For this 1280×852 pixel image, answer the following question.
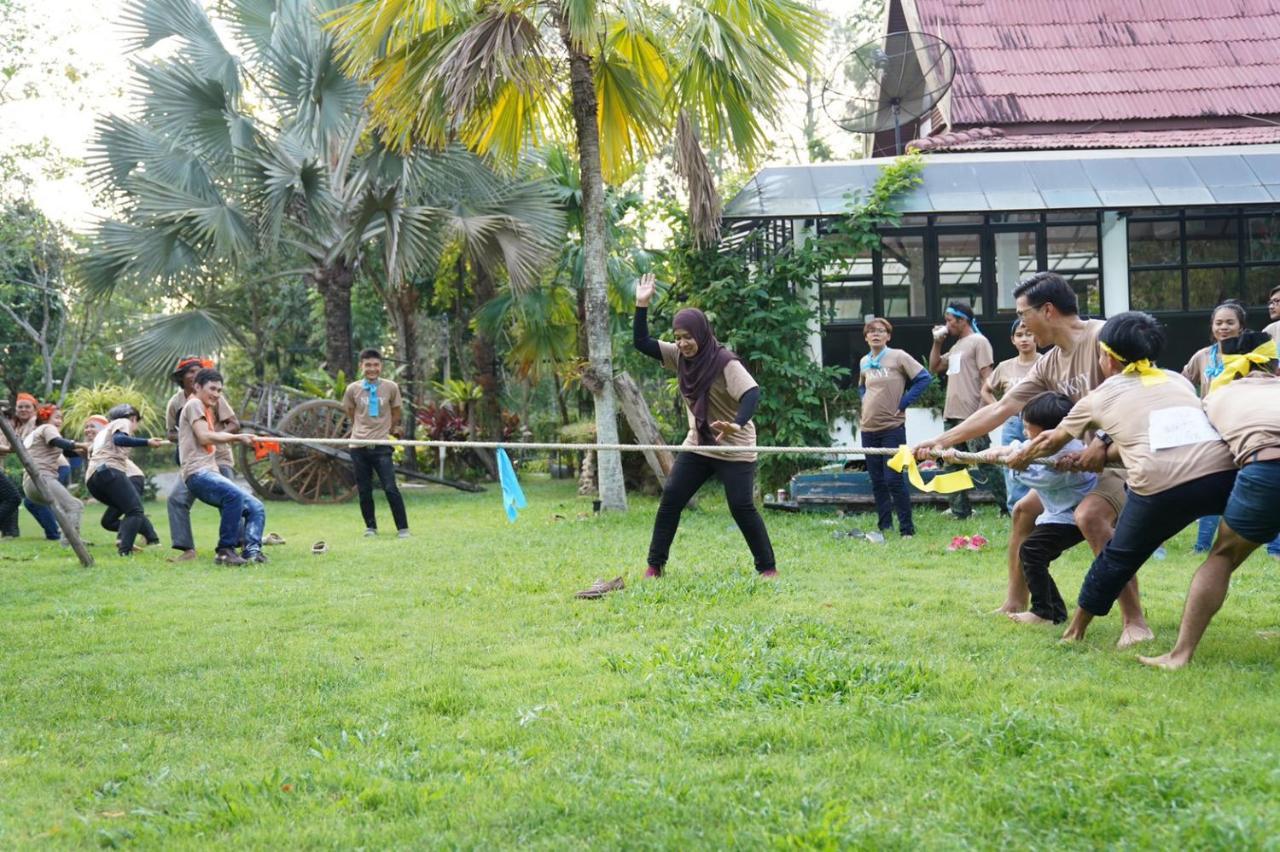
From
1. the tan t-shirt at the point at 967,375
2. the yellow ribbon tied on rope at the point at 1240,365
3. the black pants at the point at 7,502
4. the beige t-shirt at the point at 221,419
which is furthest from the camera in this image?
the black pants at the point at 7,502

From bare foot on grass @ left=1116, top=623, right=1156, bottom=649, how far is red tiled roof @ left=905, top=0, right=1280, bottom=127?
11227 mm

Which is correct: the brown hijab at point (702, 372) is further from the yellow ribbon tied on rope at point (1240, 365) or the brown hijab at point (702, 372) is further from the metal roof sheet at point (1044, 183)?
the metal roof sheet at point (1044, 183)

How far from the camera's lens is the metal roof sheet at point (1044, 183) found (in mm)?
13047

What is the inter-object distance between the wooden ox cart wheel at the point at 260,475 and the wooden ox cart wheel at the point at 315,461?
0.76 ft

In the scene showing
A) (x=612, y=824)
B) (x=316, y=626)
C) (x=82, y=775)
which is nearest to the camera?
(x=612, y=824)

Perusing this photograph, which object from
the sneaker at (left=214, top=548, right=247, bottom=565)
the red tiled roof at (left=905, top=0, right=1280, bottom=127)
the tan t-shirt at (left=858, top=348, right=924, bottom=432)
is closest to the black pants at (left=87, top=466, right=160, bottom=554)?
the sneaker at (left=214, top=548, right=247, bottom=565)

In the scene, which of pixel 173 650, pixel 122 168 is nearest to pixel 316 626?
pixel 173 650

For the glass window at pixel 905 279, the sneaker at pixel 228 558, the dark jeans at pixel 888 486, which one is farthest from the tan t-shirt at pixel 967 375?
the sneaker at pixel 228 558

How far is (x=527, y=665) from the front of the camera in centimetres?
540

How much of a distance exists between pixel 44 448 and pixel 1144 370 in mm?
10597

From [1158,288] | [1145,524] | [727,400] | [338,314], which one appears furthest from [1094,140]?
[338,314]

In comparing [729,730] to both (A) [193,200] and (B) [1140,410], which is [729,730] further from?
(A) [193,200]

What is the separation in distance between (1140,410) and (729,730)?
2270mm

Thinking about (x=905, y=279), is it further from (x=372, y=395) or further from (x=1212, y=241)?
(x=372, y=395)
